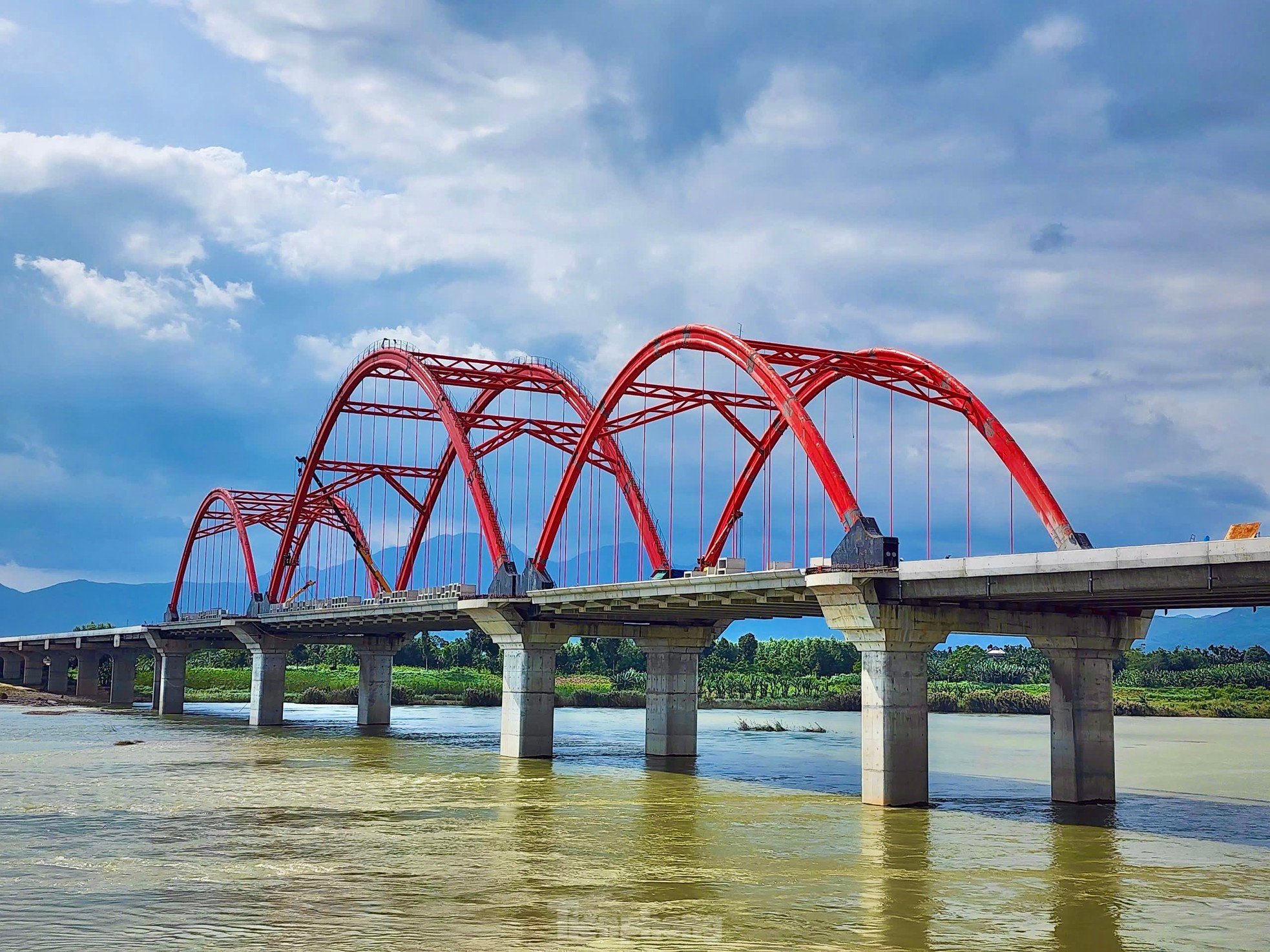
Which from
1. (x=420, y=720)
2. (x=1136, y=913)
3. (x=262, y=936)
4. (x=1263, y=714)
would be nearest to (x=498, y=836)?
(x=262, y=936)

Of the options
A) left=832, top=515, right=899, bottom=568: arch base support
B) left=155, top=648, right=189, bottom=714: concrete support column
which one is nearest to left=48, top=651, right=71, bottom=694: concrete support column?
left=155, top=648, right=189, bottom=714: concrete support column

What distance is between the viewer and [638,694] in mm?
150000

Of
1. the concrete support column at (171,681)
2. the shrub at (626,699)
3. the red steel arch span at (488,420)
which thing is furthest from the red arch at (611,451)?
the shrub at (626,699)

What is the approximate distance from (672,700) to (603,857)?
3654cm

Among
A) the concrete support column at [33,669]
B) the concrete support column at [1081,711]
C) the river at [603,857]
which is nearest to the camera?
the river at [603,857]

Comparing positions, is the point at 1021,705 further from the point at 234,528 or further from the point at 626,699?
the point at 234,528

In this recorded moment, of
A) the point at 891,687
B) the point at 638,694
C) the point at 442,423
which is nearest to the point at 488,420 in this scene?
the point at 442,423

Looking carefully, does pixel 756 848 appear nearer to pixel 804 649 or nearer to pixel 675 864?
pixel 675 864

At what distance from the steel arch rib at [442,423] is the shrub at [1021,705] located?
253ft

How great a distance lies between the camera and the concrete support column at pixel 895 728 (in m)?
43.4

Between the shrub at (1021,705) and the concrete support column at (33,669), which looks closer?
the shrub at (1021,705)

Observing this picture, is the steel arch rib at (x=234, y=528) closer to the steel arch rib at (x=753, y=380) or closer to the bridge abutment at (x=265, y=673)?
the bridge abutment at (x=265, y=673)

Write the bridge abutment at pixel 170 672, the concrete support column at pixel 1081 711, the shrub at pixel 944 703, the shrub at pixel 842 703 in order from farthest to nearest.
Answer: the shrub at pixel 842 703 < the shrub at pixel 944 703 < the bridge abutment at pixel 170 672 < the concrete support column at pixel 1081 711

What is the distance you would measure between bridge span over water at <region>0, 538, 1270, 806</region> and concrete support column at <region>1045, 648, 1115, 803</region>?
2.0 inches
